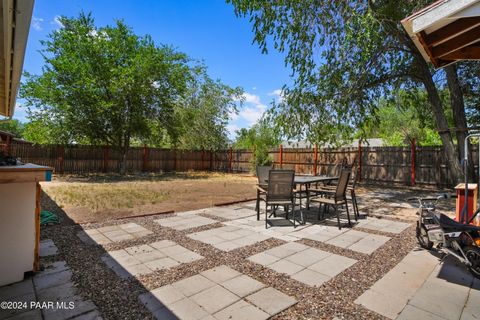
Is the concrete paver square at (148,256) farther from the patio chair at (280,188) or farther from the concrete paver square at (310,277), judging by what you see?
the patio chair at (280,188)

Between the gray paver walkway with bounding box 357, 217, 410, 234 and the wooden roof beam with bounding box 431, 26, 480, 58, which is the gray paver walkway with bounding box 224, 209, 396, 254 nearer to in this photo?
the gray paver walkway with bounding box 357, 217, 410, 234

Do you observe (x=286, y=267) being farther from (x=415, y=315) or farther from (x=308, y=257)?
(x=415, y=315)

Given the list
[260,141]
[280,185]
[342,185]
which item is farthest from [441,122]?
[260,141]

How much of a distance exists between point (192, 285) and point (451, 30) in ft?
11.4

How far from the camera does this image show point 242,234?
3912mm

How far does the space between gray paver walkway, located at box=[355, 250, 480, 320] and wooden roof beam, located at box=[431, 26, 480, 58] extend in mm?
2338

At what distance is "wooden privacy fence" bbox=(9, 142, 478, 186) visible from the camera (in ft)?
31.6

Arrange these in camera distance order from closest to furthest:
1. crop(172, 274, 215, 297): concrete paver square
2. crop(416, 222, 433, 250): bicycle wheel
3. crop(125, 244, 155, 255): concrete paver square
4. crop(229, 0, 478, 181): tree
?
crop(172, 274, 215, 297): concrete paver square < crop(125, 244, 155, 255): concrete paver square < crop(416, 222, 433, 250): bicycle wheel < crop(229, 0, 478, 181): tree

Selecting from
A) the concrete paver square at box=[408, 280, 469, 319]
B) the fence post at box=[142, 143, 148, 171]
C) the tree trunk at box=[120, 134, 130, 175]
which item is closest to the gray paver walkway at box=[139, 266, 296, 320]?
the concrete paver square at box=[408, 280, 469, 319]

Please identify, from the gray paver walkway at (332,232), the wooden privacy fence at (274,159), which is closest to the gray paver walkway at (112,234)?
the gray paver walkway at (332,232)

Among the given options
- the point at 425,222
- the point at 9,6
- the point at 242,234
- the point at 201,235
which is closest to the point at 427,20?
the point at 425,222

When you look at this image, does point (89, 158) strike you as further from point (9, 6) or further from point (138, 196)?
point (9, 6)

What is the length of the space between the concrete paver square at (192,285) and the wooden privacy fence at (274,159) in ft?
18.0

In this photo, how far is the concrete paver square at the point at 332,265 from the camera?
8.75 ft
